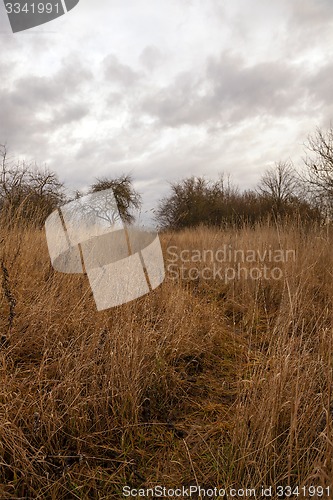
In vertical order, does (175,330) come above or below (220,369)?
above

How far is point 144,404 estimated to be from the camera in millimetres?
1722

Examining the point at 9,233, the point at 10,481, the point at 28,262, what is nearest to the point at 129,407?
the point at 10,481

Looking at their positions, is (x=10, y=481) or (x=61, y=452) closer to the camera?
(x=10, y=481)

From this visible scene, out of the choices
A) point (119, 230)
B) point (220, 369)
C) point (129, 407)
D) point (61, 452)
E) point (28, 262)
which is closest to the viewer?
point (61, 452)

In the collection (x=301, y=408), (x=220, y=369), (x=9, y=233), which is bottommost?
(x=220, y=369)

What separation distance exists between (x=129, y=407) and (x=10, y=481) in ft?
1.98

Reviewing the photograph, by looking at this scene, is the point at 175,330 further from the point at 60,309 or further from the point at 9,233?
the point at 9,233

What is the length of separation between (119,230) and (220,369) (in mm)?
2932

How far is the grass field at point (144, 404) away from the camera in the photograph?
3.89 ft

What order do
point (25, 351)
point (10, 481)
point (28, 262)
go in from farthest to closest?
point (28, 262) → point (25, 351) → point (10, 481)

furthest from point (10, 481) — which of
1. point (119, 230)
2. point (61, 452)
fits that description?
point (119, 230)

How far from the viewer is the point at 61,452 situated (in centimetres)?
132

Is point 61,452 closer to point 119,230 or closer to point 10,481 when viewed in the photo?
point 10,481

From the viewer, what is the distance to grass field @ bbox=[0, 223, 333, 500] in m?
1.18
